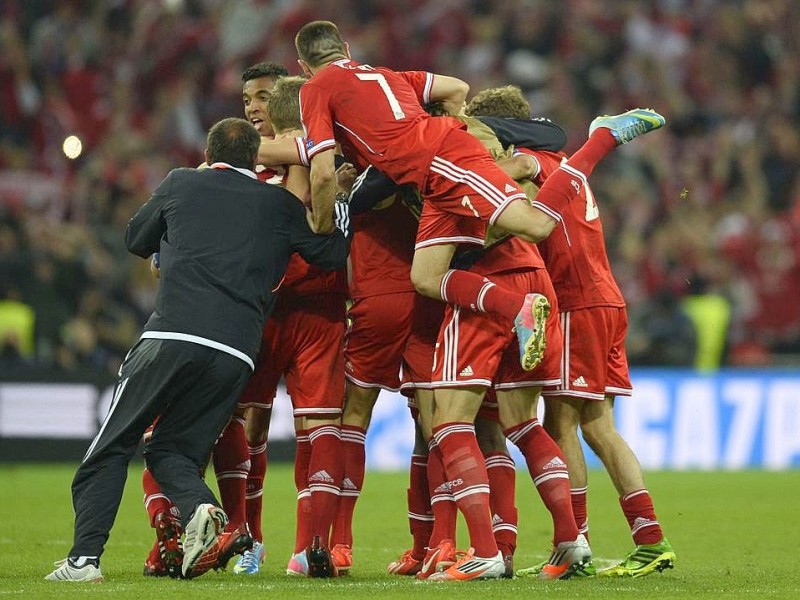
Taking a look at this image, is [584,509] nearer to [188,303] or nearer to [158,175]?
[188,303]

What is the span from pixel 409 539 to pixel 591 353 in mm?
2264

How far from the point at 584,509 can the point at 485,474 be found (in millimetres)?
980

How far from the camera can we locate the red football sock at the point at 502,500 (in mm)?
6680

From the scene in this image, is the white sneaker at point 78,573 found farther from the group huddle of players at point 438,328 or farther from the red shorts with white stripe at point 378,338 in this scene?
the red shorts with white stripe at point 378,338

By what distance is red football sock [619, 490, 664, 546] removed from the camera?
22.3 feet

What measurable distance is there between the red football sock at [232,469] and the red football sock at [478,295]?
1360 millimetres

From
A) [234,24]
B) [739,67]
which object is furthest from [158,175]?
[739,67]

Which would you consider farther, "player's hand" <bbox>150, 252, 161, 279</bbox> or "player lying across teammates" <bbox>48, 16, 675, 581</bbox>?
"player's hand" <bbox>150, 252, 161, 279</bbox>

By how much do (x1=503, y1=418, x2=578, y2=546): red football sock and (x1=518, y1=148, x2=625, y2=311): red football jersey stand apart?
2.91 ft

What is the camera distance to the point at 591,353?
6.94 m

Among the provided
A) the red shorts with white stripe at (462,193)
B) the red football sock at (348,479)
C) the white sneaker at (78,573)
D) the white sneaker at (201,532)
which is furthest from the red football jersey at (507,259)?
the white sneaker at (78,573)

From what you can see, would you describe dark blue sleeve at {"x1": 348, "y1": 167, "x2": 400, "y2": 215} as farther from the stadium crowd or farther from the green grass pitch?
the stadium crowd

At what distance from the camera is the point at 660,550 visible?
6746mm

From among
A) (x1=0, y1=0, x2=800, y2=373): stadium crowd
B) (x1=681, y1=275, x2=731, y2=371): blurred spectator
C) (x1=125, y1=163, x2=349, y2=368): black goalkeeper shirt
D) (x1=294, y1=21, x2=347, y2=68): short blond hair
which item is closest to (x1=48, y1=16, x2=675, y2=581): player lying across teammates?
(x1=294, y1=21, x2=347, y2=68): short blond hair
